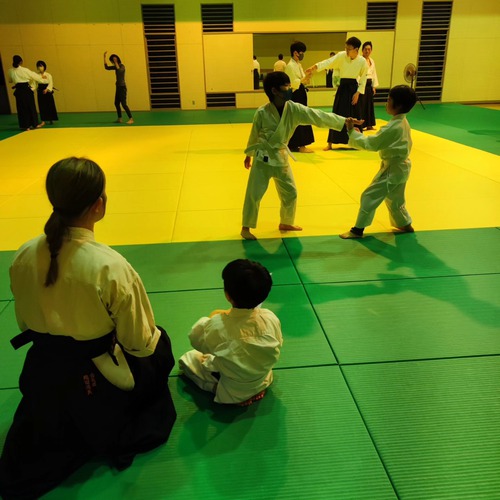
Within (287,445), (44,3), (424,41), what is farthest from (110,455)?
(424,41)

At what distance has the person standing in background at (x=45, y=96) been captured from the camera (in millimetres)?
12925

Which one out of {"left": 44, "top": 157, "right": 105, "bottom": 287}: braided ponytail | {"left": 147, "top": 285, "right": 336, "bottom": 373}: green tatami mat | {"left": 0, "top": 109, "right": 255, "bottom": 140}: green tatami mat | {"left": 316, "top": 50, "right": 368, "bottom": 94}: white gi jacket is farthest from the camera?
{"left": 0, "top": 109, "right": 255, "bottom": 140}: green tatami mat

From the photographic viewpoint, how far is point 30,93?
12.4m

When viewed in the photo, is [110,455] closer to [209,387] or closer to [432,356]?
[209,387]

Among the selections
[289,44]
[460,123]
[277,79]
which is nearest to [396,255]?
[277,79]

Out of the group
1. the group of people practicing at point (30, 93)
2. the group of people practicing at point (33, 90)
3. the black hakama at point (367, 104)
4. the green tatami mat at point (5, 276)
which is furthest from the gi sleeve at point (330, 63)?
the group of people practicing at point (30, 93)

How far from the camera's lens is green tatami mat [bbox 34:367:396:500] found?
2.02 m

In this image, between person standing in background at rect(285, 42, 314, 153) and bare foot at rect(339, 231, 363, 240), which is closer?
bare foot at rect(339, 231, 363, 240)

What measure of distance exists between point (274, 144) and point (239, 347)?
2.65m

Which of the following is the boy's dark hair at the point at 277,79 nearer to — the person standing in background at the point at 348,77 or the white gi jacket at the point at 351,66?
the person standing in background at the point at 348,77

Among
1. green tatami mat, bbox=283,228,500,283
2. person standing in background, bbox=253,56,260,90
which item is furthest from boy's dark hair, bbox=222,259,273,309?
person standing in background, bbox=253,56,260,90

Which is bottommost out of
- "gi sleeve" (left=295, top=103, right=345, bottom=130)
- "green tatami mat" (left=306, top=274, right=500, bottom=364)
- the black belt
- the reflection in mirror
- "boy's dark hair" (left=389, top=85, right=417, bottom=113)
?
"green tatami mat" (left=306, top=274, right=500, bottom=364)

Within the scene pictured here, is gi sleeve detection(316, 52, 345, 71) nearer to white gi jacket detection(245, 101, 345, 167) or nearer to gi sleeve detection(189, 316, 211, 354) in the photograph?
white gi jacket detection(245, 101, 345, 167)

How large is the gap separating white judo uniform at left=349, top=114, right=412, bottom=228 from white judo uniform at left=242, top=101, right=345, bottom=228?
0.37 m
